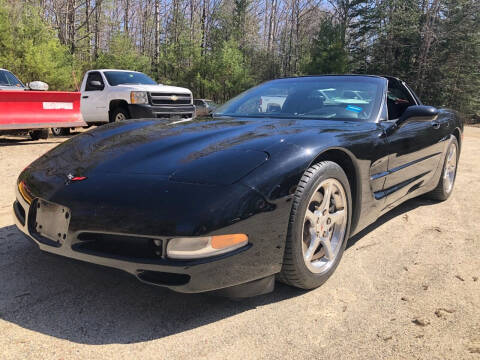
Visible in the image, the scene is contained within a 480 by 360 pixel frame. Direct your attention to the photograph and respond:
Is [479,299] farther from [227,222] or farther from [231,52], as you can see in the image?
[231,52]

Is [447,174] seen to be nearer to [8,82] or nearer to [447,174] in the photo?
[447,174]

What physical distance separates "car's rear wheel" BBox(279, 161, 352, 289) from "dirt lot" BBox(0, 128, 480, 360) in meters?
0.13

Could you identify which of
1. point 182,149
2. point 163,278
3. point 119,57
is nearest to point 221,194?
point 163,278

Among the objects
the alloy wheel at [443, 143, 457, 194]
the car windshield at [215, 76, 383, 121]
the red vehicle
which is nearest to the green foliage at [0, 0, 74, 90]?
the red vehicle

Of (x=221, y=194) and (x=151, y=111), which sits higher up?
(x=151, y=111)

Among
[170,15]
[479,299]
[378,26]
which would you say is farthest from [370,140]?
[170,15]

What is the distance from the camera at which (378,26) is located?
33656 mm

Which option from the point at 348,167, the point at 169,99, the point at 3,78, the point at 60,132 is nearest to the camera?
the point at 348,167

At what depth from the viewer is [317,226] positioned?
7.15ft

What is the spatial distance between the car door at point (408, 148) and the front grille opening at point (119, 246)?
1.82 meters

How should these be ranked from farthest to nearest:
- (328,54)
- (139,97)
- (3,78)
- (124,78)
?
(328,54)
(124,78)
(3,78)
(139,97)

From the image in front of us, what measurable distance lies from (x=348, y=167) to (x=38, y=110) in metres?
7.32

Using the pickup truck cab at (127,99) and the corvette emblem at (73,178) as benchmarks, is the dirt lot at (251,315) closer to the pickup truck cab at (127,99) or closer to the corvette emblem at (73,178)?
the corvette emblem at (73,178)

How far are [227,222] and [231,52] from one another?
2963cm
